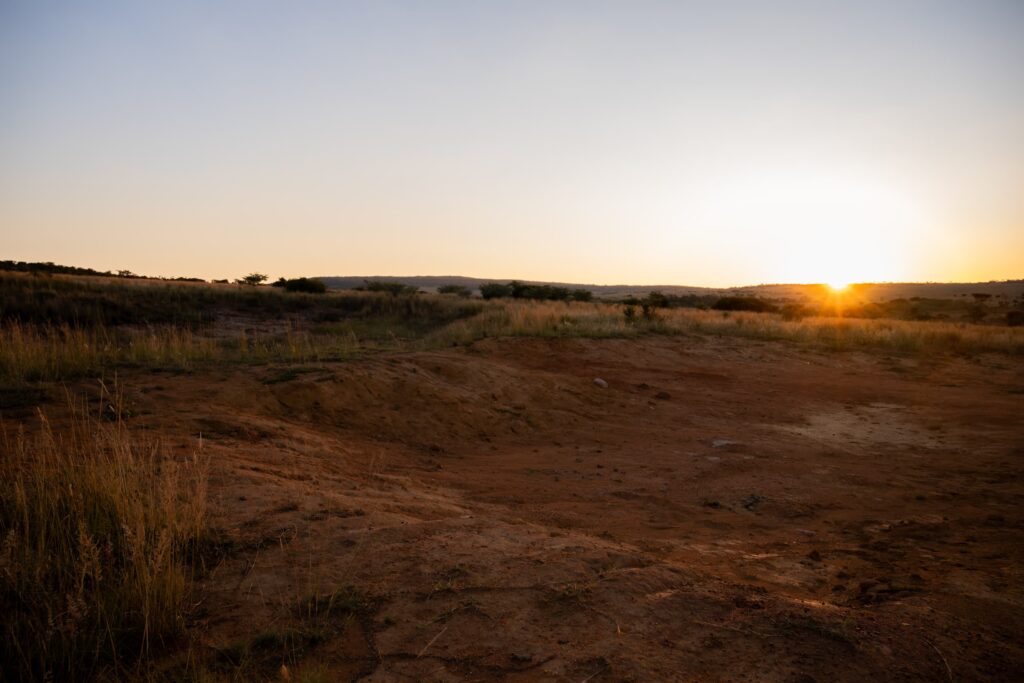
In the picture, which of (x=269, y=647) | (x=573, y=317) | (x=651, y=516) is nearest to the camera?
(x=269, y=647)

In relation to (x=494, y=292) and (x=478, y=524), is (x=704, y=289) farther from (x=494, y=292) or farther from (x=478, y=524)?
(x=478, y=524)

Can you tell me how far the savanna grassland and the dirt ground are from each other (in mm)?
26

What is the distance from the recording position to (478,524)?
15.3 ft

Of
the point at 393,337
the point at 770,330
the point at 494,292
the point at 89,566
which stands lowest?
the point at 89,566

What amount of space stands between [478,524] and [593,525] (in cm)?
121

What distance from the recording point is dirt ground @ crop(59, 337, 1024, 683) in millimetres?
3045

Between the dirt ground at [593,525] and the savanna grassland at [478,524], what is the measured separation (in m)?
0.03

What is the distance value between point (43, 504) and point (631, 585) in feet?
12.3

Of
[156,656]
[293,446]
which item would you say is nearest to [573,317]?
[293,446]

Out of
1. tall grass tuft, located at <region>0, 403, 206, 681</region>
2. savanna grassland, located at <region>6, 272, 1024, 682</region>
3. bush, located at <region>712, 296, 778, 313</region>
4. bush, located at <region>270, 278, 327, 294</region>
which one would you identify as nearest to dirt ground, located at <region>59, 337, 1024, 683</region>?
savanna grassland, located at <region>6, 272, 1024, 682</region>

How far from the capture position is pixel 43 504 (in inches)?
147

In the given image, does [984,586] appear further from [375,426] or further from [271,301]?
[271,301]

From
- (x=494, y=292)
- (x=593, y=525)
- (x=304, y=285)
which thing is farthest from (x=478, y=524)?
(x=494, y=292)

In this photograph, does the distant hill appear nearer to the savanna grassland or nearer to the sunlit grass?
the sunlit grass
